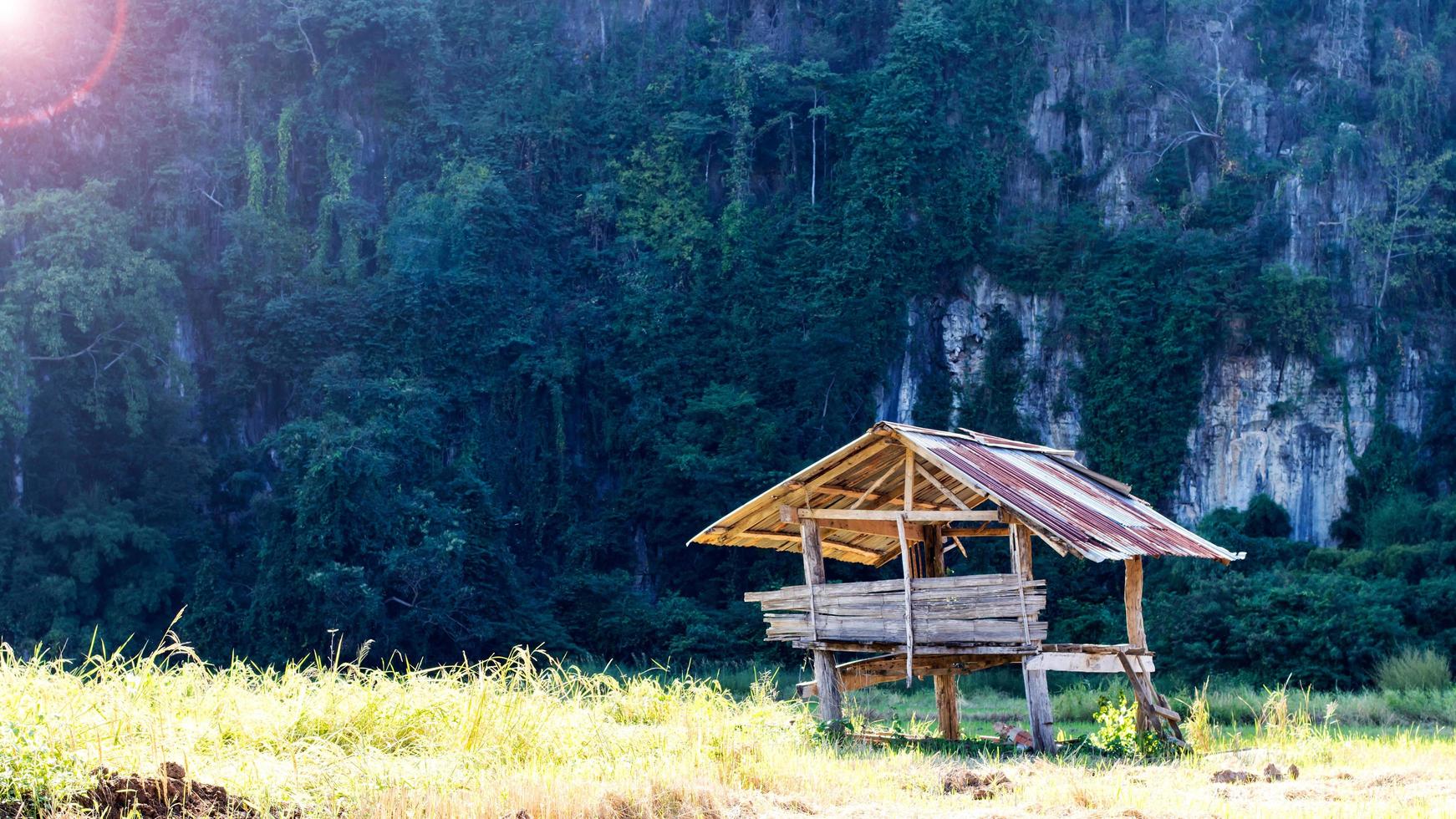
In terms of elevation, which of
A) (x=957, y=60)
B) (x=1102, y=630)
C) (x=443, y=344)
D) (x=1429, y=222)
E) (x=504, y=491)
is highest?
(x=957, y=60)

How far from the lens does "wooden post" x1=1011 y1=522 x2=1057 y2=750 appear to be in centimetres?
1174

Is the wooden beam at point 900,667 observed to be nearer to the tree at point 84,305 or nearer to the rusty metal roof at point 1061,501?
the rusty metal roof at point 1061,501

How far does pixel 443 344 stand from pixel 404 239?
2.31 meters

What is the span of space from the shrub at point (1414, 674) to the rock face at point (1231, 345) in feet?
25.5

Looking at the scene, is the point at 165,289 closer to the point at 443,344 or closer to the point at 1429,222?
the point at 443,344

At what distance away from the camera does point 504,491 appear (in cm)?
2842

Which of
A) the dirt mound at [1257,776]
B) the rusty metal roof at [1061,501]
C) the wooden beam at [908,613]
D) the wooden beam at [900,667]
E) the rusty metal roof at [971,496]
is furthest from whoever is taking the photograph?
the wooden beam at [900,667]

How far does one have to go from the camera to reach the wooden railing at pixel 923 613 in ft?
38.3

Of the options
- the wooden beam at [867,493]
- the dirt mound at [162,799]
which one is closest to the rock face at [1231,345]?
the wooden beam at [867,493]

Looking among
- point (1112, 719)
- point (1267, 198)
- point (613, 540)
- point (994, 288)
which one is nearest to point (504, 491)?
point (613, 540)

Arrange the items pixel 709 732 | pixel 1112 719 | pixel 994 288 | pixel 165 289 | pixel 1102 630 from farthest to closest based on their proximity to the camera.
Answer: pixel 994 288 < pixel 165 289 < pixel 1102 630 < pixel 1112 719 < pixel 709 732

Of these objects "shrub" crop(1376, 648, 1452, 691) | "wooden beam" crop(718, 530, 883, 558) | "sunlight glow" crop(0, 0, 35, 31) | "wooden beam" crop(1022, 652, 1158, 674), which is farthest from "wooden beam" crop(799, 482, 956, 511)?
"sunlight glow" crop(0, 0, 35, 31)

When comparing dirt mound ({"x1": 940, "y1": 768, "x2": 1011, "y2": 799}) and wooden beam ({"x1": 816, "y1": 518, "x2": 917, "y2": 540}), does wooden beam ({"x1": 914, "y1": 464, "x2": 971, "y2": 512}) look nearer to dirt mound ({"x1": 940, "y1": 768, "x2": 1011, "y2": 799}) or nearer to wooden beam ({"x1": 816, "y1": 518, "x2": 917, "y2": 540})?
wooden beam ({"x1": 816, "y1": 518, "x2": 917, "y2": 540})

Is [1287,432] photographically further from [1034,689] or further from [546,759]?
[546,759]
